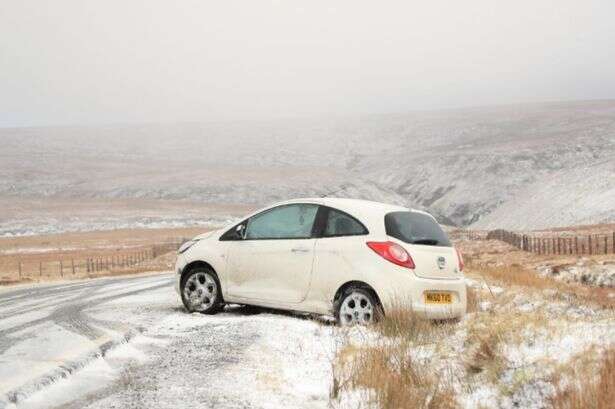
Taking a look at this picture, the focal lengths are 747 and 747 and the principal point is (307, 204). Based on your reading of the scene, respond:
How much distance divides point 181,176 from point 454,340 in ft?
418

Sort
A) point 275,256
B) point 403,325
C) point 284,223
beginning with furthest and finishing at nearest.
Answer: point 284,223 → point 275,256 → point 403,325

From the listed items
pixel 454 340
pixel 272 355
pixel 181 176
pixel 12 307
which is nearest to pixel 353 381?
pixel 272 355

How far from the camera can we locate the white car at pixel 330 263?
8859 mm

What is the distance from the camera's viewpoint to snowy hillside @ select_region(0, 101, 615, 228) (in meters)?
84.2

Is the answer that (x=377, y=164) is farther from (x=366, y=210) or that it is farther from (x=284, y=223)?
(x=366, y=210)

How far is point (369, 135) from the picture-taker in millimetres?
184500

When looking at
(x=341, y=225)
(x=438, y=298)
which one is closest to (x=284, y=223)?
(x=341, y=225)

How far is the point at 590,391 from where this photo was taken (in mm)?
5094

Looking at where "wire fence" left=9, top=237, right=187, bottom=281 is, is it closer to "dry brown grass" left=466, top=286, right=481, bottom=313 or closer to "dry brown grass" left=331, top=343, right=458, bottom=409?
"dry brown grass" left=466, top=286, right=481, bottom=313

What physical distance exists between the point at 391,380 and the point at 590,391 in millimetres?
1429

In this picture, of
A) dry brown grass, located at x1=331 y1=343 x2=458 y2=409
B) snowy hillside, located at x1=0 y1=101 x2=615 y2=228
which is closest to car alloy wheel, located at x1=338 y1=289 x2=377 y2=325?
dry brown grass, located at x1=331 y1=343 x2=458 y2=409

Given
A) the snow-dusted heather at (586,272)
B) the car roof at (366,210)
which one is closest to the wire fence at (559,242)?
the snow-dusted heather at (586,272)

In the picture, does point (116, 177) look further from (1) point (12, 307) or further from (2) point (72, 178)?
(1) point (12, 307)

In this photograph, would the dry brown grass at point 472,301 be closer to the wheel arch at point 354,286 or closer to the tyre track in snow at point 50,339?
the wheel arch at point 354,286
